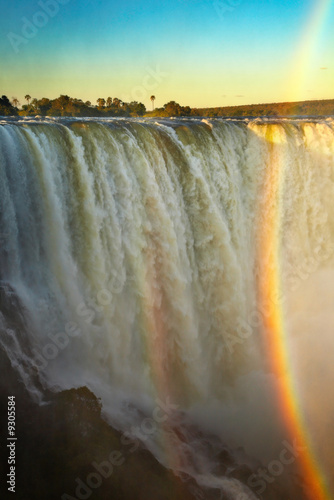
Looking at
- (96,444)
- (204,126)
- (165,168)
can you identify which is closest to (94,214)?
(165,168)

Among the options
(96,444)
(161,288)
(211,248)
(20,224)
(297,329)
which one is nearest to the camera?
(96,444)

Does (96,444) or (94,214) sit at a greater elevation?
(94,214)

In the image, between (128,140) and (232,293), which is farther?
(232,293)

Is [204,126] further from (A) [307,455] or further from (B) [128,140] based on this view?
(A) [307,455]

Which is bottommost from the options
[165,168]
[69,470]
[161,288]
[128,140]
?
[69,470]

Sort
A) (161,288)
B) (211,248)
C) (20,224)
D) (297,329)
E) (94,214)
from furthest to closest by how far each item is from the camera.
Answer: (297,329), (211,248), (161,288), (94,214), (20,224)

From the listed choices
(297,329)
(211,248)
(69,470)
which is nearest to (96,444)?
(69,470)

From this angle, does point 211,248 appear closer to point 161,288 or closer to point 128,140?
point 161,288
